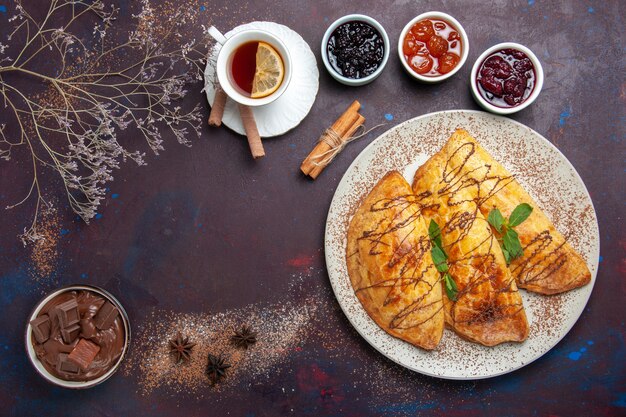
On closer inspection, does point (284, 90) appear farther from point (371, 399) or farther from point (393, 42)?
point (371, 399)

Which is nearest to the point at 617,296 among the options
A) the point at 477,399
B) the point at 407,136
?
the point at 477,399

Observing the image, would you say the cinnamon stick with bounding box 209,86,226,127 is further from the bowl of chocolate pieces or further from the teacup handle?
the bowl of chocolate pieces

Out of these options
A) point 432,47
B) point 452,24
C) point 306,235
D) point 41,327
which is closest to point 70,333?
point 41,327

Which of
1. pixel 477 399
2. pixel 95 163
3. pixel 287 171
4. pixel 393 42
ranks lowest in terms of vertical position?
pixel 477 399

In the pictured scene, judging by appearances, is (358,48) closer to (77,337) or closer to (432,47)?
(432,47)

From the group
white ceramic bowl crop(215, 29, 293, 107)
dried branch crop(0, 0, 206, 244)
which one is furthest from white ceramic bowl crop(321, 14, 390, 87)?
dried branch crop(0, 0, 206, 244)
